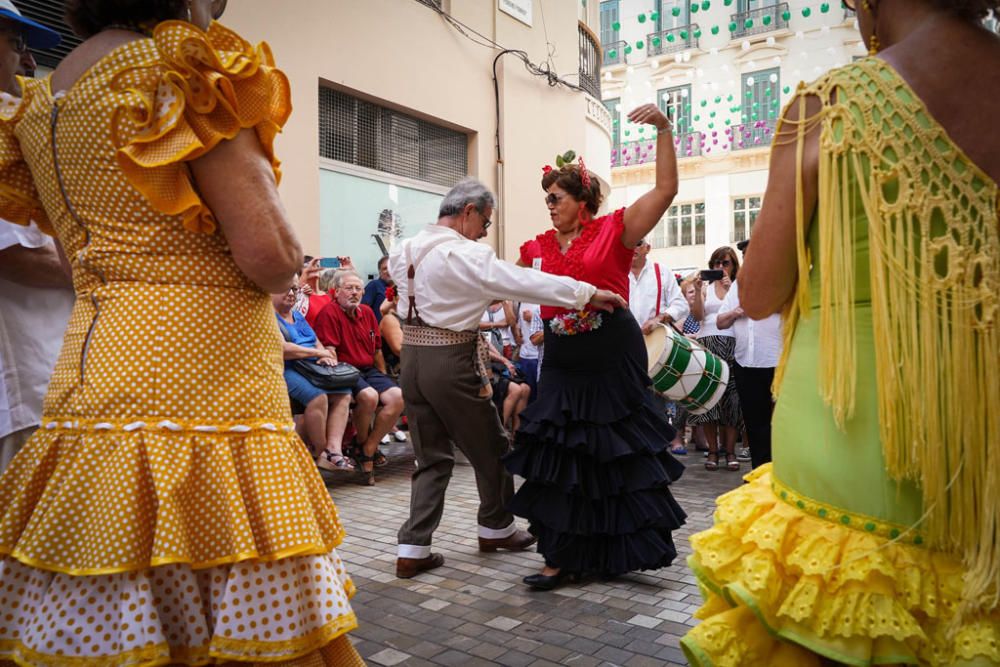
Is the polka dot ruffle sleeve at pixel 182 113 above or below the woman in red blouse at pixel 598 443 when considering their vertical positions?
above

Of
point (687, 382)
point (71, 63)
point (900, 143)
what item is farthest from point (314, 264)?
point (900, 143)

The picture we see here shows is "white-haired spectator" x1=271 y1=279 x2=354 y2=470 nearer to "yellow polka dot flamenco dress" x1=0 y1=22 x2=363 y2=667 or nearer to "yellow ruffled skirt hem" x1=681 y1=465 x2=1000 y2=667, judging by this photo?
"yellow polka dot flamenco dress" x1=0 y1=22 x2=363 y2=667

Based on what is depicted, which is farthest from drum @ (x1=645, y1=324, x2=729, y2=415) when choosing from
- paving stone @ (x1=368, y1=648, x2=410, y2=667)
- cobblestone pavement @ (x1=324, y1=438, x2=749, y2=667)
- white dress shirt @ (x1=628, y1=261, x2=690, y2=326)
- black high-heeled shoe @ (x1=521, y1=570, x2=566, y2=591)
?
paving stone @ (x1=368, y1=648, x2=410, y2=667)

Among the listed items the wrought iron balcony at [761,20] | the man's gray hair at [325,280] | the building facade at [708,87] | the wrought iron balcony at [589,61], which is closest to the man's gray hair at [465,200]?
the man's gray hair at [325,280]

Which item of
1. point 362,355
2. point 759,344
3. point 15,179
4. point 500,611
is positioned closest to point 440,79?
point 362,355

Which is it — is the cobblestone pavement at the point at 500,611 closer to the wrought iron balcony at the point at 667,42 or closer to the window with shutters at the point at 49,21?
the window with shutters at the point at 49,21

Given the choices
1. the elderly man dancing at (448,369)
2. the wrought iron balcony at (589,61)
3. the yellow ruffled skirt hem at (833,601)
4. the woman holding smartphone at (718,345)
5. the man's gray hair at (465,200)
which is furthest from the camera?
the wrought iron balcony at (589,61)

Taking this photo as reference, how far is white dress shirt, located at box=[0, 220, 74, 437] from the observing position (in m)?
2.42

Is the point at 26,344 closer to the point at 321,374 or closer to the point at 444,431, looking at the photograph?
the point at 444,431

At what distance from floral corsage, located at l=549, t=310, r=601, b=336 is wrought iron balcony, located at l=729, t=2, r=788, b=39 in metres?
22.6

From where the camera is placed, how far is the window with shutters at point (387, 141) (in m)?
9.66

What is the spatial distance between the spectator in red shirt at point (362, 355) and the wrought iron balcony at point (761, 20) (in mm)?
20254

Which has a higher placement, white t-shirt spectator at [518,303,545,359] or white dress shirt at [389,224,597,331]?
white dress shirt at [389,224,597,331]

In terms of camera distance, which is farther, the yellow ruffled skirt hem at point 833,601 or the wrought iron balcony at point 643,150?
the wrought iron balcony at point 643,150
